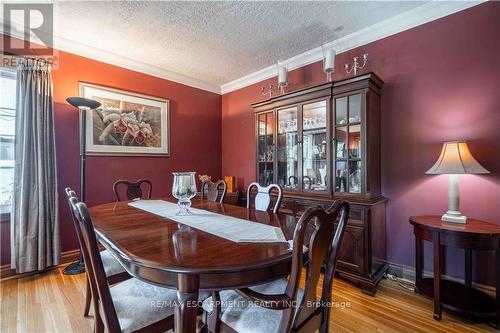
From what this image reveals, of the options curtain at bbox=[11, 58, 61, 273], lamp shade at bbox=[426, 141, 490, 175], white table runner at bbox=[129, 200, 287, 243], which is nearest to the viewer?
white table runner at bbox=[129, 200, 287, 243]

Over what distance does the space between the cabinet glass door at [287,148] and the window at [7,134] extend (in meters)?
2.87

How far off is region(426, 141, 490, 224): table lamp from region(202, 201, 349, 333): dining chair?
1.28 metres

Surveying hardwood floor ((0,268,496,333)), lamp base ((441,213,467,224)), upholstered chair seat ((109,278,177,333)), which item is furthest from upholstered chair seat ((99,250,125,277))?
lamp base ((441,213,467,224))

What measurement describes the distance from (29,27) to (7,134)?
3.63ft

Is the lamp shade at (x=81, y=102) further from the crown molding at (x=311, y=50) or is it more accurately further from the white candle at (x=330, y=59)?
the white candle at (x=330, y=59)

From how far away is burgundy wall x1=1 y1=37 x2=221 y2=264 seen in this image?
264 cm

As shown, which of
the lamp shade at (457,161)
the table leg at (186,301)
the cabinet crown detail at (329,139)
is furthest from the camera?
the cabinet crown detail at (329,139)

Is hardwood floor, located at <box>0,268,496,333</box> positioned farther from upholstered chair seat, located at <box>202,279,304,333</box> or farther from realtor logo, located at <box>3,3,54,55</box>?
realtor logo, located at <box>3,3,54,55</box>

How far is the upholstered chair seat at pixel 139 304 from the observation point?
1058 millimetres

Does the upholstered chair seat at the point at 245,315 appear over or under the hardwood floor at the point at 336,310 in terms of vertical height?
over

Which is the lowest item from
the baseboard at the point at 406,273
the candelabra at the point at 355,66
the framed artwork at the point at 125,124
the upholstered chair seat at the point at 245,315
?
the baseboard at the point at 406,273

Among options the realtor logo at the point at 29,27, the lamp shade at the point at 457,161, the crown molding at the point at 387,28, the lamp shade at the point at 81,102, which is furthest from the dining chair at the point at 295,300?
the realtor logo at the point at 29,27

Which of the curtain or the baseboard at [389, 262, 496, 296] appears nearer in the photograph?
the baseboard at [389, 262, 496, 296]

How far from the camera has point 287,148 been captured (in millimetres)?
2943
